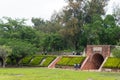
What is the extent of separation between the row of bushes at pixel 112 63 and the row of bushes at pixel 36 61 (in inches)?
474

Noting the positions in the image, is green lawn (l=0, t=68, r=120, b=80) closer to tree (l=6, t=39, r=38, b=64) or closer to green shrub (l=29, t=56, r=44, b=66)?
tree (l=6, t=39, r=38, b=64)

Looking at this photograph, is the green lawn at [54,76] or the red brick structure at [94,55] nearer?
the green lawn at [54,76]

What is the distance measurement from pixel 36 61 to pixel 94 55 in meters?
11.4

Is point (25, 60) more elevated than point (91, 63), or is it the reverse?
point (25, 60)

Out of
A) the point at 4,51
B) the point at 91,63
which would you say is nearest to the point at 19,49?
the point at 4,51

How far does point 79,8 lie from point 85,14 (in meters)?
2.17

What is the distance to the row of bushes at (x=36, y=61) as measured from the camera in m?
60.2

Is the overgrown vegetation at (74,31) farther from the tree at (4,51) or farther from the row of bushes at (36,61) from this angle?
the tree at (4,51)

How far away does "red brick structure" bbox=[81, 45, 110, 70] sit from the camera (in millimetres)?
55688

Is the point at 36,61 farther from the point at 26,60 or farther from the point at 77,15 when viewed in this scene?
the point at 77,15

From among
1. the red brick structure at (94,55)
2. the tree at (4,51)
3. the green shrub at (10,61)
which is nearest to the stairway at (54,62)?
the red brick structure at (94,55)

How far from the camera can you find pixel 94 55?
5809 cm

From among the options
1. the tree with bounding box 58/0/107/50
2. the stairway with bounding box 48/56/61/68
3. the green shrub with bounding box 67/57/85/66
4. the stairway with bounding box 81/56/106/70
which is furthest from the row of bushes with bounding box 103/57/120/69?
the tree with bounding box 58/0/107/50

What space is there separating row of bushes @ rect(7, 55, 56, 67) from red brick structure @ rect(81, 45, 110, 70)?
735cm
